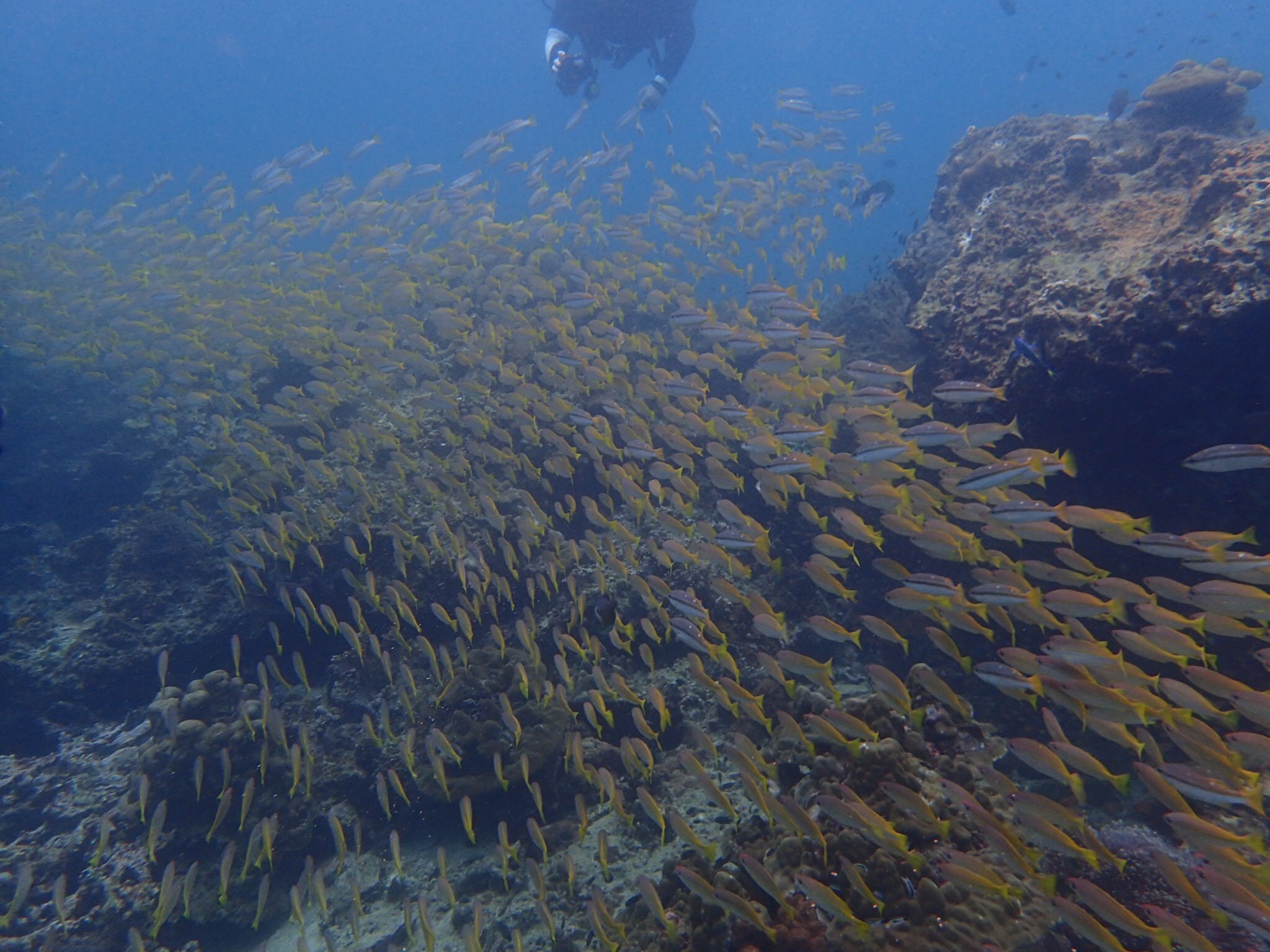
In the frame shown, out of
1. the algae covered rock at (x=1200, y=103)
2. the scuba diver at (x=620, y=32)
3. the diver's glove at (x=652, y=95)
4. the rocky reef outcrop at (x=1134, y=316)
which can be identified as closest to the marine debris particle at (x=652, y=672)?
the rocky reef outcrop at (x=1134, y=316)

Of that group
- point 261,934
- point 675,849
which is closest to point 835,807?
point 675,849

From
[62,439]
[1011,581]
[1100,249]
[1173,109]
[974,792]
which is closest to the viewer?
[974,792]

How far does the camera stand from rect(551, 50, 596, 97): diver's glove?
57.0 ft

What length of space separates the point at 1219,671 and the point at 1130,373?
9.62 ft

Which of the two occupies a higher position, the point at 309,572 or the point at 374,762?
the point at 309,572

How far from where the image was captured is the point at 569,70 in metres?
17.4

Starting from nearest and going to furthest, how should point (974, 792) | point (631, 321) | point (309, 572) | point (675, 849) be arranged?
point (974, 792) → point (675, 849) → point (309, 572) → point (631, 321)

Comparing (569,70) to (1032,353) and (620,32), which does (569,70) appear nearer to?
(620,32)

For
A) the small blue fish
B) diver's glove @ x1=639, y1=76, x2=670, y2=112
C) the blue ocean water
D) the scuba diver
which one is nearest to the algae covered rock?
the small blue fish

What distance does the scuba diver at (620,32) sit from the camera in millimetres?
18562

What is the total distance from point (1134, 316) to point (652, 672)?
6260 mm

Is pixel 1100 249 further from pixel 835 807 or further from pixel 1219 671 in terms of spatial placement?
pixel 835 807

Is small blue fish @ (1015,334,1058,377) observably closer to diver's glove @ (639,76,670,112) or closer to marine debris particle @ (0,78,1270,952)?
marine debris particle @ (0,78,1270,952)

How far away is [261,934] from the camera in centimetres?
611
